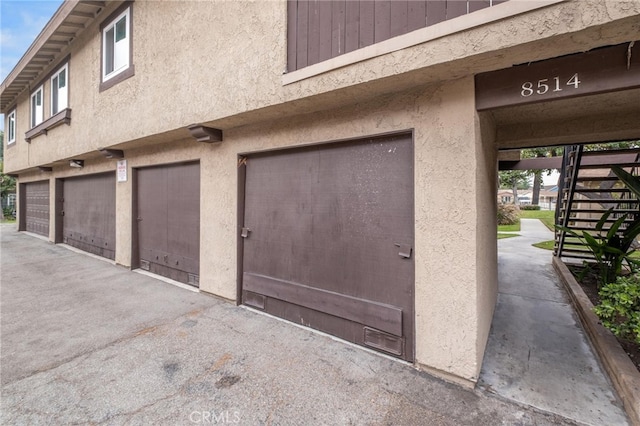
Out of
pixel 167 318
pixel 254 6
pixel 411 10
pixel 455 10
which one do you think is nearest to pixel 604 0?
pixel 455 10

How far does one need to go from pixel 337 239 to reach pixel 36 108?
11983mm

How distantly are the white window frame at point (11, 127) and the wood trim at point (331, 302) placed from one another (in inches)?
540

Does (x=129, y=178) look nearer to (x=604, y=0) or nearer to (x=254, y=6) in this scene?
(x=254, y=6)

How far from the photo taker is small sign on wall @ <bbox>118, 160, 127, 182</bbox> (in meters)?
5.96

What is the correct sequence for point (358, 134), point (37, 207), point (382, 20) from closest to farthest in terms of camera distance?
point (382, 20) → point (358, 134) → point (37, 207)

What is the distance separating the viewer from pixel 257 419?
193 centimetres

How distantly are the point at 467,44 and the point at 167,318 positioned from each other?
4.31 meters

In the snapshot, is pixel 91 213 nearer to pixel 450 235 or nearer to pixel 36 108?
pixel 36 108

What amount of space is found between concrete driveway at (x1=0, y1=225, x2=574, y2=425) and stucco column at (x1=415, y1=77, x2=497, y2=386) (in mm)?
261

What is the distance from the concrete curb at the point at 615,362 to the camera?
1916 millimetres

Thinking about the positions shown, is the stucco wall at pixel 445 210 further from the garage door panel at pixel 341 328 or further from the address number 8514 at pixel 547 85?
the address number 8514 at pixel 547 85

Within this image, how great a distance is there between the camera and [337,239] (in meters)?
3.11

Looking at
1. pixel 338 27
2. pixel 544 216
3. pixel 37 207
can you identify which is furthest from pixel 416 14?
pixel 544 216

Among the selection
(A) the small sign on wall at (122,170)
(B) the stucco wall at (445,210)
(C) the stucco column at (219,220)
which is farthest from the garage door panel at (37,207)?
(B) the stucco wall at (445,210)
